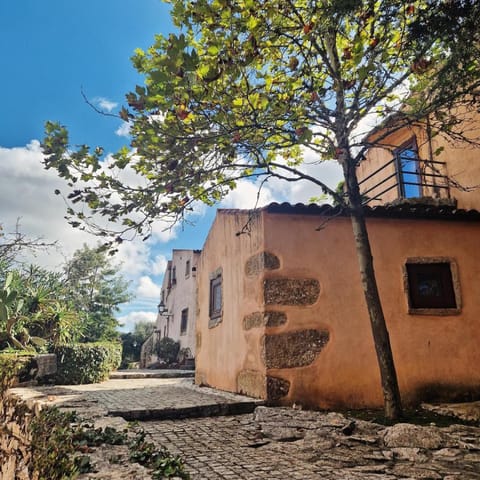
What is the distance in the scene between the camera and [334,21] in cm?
370

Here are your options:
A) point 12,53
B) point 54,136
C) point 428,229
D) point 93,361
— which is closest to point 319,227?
point 428,229

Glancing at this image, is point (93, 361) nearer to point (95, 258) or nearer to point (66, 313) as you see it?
point (66, 313)

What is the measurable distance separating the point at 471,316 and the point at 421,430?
344cm

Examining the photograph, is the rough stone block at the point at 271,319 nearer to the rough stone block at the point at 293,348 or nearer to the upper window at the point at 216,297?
the rough stone block at the point at 293,348

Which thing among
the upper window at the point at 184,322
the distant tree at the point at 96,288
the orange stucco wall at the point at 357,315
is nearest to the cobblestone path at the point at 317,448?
A: the orange stucco wall at the point at 357,315

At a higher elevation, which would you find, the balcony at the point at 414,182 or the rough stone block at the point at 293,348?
the balcony at the point at 414,182

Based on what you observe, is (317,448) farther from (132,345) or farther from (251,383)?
(132,345)

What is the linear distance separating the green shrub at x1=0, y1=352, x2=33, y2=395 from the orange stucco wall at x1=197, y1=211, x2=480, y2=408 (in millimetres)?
4964

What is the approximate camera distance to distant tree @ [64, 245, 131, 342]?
955 inches

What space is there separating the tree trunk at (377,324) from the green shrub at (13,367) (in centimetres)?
718

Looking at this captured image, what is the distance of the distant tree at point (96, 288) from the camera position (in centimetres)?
2427

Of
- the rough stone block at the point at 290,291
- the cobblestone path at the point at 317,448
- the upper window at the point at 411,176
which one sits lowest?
the cobblestone path at the point at 317,448

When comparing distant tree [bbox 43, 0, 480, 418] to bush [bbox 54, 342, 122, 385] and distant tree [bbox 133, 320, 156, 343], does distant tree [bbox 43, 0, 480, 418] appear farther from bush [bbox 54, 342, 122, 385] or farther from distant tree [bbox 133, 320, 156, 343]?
distant tree [bbox 133, 320, 156, 343]

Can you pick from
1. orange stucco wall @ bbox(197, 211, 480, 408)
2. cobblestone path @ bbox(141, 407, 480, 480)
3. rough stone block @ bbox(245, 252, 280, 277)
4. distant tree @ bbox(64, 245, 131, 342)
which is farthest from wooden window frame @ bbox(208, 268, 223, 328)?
distant tree @ bbox(64, 245, 131, 342)
